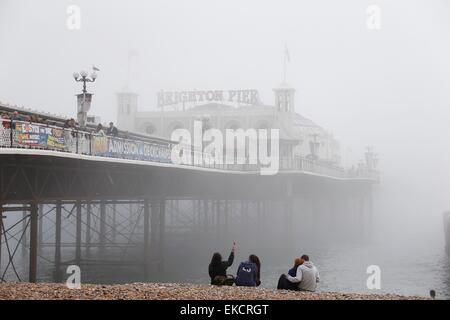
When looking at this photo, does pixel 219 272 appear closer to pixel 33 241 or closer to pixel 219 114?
pixel 33 241

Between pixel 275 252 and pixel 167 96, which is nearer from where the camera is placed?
pixel 275 252

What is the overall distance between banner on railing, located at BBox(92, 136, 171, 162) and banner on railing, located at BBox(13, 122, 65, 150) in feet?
9.34

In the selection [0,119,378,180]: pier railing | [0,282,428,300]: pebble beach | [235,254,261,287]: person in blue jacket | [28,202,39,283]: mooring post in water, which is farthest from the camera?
[28,202,39,283]: mooring post in water

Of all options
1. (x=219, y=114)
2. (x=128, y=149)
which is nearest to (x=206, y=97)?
(x=219, y=114)

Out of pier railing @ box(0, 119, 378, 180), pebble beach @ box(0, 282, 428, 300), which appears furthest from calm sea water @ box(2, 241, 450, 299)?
pebble beach @ box(0, 282, 428, 300)

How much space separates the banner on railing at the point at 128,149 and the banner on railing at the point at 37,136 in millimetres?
2847

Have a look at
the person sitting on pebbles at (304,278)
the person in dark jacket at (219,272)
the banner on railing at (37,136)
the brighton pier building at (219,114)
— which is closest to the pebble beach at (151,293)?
the person sitting on pebbles at (304,278)

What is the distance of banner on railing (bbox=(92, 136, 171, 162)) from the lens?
26467 millimetres

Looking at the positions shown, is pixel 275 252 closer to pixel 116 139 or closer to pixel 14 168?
pixel 116 139

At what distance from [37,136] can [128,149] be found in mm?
7527

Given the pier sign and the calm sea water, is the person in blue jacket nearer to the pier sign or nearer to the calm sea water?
the calm sea water

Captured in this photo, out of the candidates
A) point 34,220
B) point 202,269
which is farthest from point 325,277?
point 34,220
